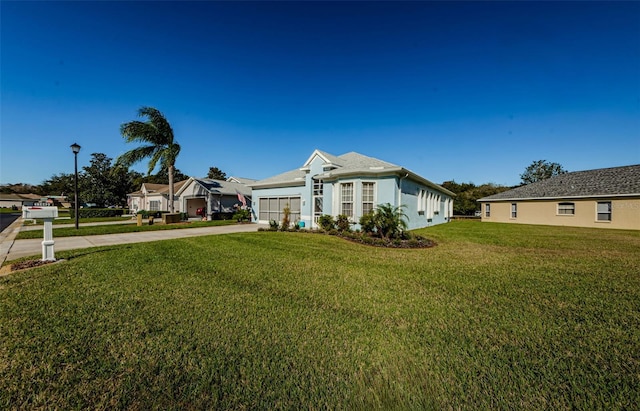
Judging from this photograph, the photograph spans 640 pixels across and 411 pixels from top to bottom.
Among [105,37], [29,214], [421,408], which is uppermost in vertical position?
[105,37]

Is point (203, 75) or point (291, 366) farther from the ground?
point (203, 75)

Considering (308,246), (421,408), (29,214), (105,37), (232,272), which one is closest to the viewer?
(421,408)

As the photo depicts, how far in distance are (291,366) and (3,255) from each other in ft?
35.2

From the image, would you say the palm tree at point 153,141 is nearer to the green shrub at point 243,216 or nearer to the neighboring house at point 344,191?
the green shrub at point 243,216

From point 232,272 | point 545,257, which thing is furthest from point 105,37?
point 545,257

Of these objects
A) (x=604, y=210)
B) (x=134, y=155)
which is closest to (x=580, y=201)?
(x=604, y=210)

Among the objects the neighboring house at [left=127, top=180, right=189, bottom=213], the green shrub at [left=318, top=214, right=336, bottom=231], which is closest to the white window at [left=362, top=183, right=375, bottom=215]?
the green shrub at [left=318, top=214, right=336, bottom=231]

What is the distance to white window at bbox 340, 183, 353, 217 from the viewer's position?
42.4 feet

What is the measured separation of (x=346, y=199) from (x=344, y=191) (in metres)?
0.45

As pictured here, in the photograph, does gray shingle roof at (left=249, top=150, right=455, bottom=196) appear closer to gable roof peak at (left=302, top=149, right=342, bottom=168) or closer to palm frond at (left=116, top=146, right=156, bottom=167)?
gable roof peak at (left=302, top=149, right=342, bottom=168)

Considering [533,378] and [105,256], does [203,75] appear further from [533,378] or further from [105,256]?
[533,378]

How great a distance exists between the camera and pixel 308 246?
29.1ft

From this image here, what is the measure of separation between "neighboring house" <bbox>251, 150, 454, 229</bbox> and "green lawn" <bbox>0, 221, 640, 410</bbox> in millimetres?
7023

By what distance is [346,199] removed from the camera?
13.0 metres
